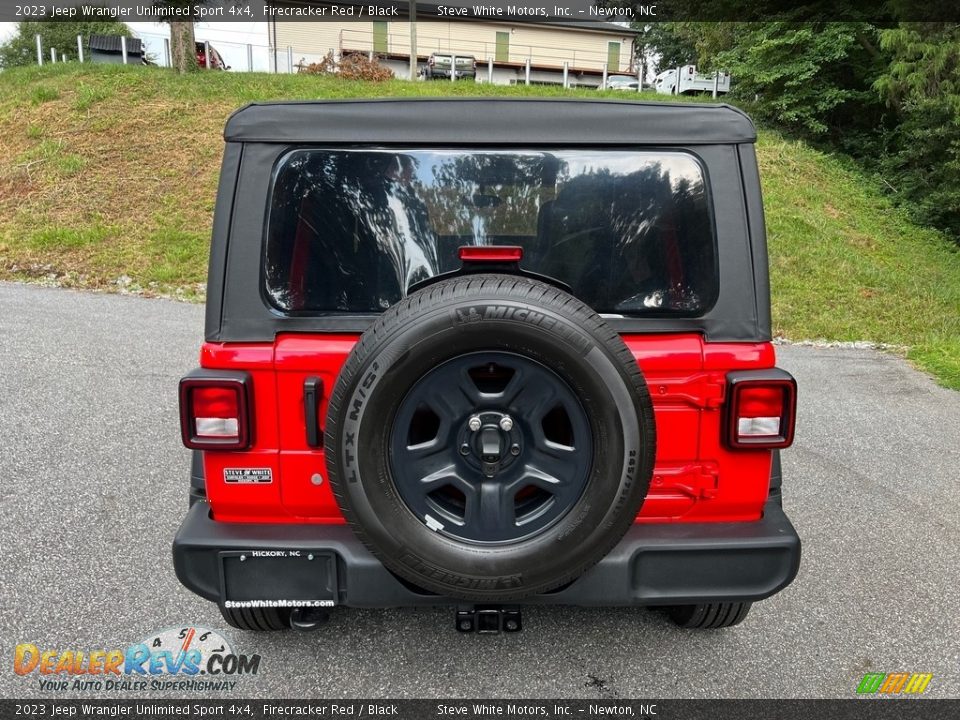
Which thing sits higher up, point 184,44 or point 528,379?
point 184,44

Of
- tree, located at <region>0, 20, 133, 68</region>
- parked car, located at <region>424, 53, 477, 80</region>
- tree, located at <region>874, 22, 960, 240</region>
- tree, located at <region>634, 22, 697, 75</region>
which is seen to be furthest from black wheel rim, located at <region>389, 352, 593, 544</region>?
tree, located at <region>0, 20, 133, 68</region>

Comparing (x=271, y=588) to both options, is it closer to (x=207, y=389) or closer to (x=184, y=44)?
(x=207, y=389)

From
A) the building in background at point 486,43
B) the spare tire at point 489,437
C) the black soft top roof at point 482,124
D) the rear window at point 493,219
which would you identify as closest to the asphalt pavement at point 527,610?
the spare tire at point 489,437

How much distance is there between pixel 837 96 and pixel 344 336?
16405mm

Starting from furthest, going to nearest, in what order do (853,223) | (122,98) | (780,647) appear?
(122,98) < (853,223) < (780,647)

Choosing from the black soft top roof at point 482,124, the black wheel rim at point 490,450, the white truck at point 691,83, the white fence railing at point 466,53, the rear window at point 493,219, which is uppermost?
the white fence railing at point 466,53

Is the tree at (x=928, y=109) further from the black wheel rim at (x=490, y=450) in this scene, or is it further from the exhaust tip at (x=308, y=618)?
the exhaust tip at (x=308, y=618)

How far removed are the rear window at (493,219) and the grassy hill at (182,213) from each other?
6.02 m

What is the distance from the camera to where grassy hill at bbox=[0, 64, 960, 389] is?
962 centimetres

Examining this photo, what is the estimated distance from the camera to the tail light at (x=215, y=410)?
7.00 feet

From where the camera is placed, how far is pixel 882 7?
14.6 m

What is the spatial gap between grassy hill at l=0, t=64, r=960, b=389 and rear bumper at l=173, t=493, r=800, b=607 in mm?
5890

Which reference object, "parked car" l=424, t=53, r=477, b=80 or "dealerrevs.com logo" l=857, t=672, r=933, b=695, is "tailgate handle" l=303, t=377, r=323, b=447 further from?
"parked car" l=424, t=53, r=477, b=80

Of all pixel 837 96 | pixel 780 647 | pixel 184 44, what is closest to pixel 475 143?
pixel 780 647
